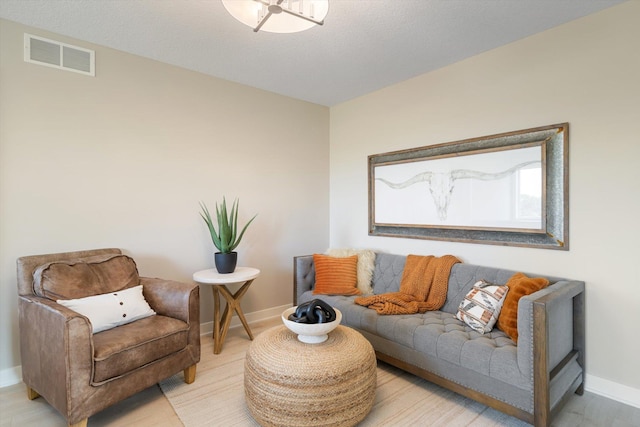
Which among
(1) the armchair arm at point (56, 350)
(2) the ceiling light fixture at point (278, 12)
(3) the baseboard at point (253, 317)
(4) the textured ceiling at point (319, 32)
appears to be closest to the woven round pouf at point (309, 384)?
(1) the armchair arm at point (56, 350)

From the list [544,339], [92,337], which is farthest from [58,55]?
[544,339]

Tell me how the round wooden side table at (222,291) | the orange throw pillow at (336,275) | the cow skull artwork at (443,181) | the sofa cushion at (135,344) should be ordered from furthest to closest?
the orange throw pillow at (336,275)
the cow skull artwork at (443,181)
the round wooden side table at (222,291)
the sofa cushion at (135,344)

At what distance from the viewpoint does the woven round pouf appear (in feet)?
5.47

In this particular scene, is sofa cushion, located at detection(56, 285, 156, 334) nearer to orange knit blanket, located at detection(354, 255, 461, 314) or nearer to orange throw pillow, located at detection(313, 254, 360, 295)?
orange throw pillow, located at detection(313, 254, 360, 295)

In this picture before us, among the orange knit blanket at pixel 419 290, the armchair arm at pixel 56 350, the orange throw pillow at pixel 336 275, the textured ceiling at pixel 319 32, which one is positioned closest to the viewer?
the armchair arm at pixel 56 350

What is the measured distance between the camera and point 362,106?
12.6 ft

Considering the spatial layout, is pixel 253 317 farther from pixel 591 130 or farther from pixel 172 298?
pixel 591 130

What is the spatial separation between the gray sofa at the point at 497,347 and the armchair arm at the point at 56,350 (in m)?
1.80

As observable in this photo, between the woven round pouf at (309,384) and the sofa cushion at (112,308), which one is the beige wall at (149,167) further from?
the woven round pouf at (309,384)

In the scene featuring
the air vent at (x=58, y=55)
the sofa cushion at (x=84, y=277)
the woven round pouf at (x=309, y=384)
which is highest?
the air vent at (x=58, y=55)

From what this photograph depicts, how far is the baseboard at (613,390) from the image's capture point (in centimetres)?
205

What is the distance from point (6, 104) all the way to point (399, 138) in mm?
3270

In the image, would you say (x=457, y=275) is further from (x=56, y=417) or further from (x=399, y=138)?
(x=56, y=417)

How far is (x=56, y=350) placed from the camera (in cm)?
172
